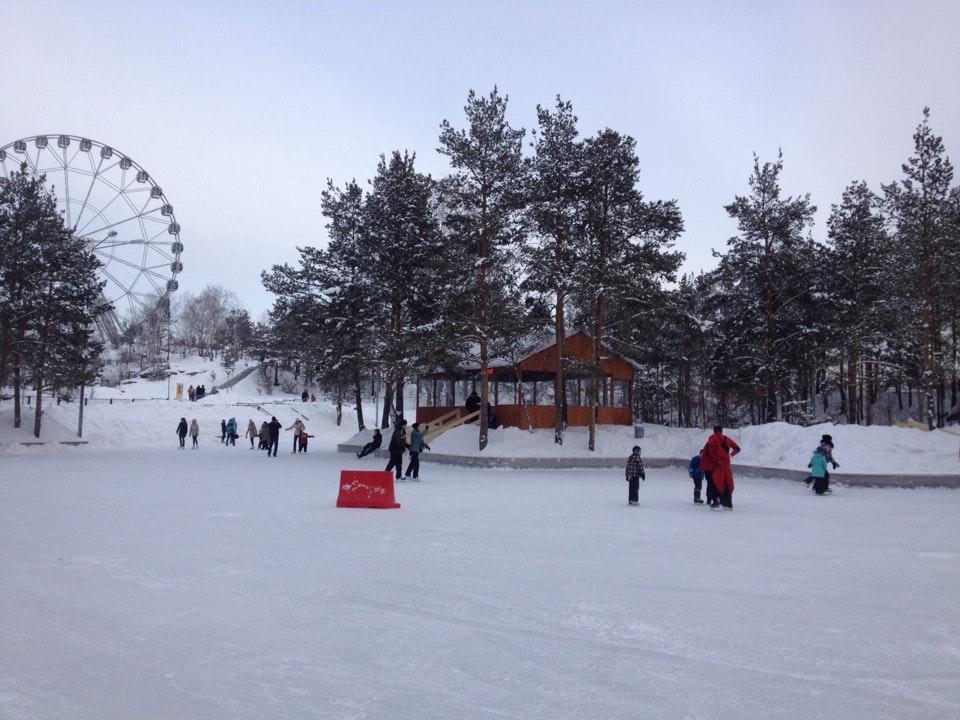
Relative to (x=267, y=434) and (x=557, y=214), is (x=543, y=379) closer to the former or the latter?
(x=557, y=214)

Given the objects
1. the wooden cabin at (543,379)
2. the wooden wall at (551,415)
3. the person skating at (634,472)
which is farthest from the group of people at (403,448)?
the wooden wall at (551,415)

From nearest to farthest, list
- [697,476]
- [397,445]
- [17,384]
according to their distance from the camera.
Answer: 1. [697,476]
2. [397,445]
3. [17,384]

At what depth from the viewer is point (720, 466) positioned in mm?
14930

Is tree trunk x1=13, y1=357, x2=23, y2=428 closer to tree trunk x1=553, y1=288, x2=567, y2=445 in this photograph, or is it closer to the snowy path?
the snowy path

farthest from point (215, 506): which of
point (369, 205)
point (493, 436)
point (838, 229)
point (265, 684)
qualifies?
point (838, 229)

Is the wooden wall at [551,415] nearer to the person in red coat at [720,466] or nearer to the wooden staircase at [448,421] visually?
the wooden staircase at [448,421]

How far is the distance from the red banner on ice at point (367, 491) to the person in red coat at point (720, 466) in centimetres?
638

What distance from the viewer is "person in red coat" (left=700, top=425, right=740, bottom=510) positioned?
48.4ft

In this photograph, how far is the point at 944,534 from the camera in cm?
1138

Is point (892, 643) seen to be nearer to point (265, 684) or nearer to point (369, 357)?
point (265, 684)

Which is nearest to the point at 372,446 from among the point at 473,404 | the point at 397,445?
the point at 473,404

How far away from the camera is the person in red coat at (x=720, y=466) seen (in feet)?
48.4

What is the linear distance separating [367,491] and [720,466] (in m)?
7.13

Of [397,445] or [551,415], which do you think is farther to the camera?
[551,415]
